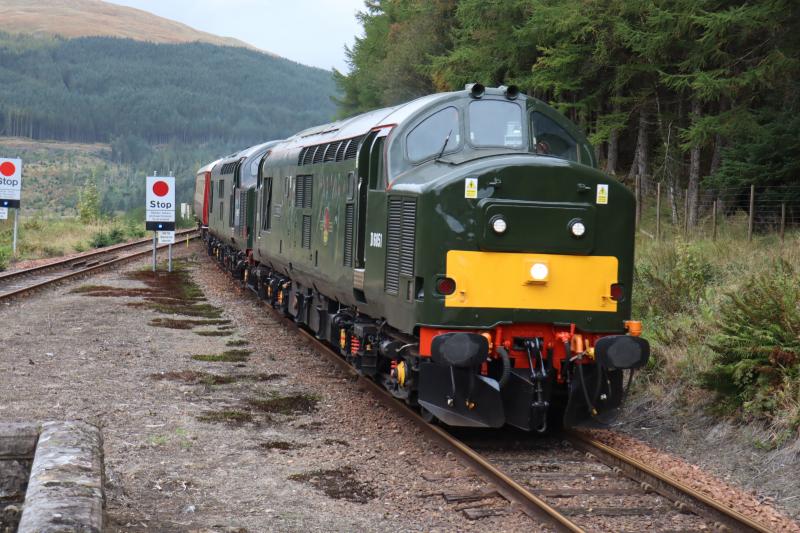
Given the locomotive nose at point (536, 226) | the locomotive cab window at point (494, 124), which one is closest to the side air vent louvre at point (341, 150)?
the locomotive cab window at point (494, 124)

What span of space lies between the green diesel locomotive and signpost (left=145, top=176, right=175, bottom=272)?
52.4 ft

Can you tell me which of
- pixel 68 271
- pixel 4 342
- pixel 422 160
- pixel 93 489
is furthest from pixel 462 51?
pixel 93 489

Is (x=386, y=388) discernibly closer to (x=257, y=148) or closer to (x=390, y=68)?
(x=257, y=148)

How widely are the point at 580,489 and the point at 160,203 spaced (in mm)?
19453

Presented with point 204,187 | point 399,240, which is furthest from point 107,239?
point 399,240

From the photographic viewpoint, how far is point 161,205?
25062mm

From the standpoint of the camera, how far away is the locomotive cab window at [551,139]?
376 inches

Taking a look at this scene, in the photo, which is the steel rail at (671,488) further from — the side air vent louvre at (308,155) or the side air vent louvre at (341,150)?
the side air vent louvre at (308,155)

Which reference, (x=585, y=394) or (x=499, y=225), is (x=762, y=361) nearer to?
(x=585, y=394)

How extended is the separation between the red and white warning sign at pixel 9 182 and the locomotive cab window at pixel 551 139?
21184mm

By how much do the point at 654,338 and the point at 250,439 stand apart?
5.06 meters

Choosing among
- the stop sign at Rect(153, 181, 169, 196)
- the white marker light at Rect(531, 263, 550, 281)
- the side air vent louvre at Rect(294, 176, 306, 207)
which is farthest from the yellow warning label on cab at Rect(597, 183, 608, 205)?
the stop sign at Rect(153, 181, 169, 196)

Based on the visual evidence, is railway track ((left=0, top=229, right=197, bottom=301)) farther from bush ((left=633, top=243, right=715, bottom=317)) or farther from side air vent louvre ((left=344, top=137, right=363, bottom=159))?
bush ((left=633, top=243, right=715, bottom=317))

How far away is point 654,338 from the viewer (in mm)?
11375
